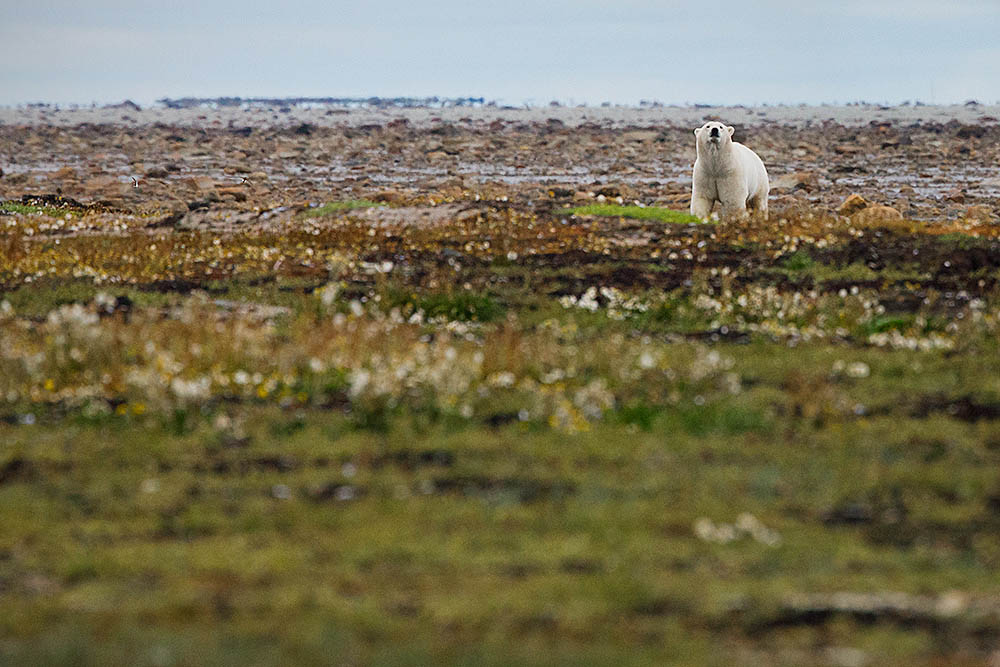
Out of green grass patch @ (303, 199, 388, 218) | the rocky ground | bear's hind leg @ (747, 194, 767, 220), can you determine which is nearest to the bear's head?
bear's hind leg @ (747, 194, 767, 220)

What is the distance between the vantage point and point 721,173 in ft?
86.1

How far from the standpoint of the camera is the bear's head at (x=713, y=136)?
993 inches

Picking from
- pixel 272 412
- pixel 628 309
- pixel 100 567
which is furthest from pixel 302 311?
pixel 100 567

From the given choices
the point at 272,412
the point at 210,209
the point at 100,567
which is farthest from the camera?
the point at 210,209

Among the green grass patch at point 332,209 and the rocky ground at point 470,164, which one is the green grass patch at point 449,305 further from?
the rocky ground at point 470,164

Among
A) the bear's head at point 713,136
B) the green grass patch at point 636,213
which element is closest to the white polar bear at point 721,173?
the bear's head at point 713,136

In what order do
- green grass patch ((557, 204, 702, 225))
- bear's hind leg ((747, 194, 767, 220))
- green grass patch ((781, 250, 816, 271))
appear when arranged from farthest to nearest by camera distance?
bear's hind leg ((747, 194, 767, 220)) → green grass patch ((557, 204, 702, 225)) → green grass patch ((781, 250, 816, 271))

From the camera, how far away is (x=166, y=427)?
11328 millimetres

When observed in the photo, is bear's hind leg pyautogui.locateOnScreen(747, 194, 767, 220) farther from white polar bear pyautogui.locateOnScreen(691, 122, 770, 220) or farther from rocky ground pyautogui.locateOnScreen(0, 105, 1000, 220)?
rocky ground pyautogui.locateOnScreen(0, 105, 1000, 220)

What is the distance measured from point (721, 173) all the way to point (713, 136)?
1.16m

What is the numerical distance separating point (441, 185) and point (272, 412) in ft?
112

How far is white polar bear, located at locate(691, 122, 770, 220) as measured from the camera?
83.9 ft

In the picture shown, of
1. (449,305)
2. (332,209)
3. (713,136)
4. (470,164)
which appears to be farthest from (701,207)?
(470,164)

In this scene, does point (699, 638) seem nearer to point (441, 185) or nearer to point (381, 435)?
point (381, 435)
